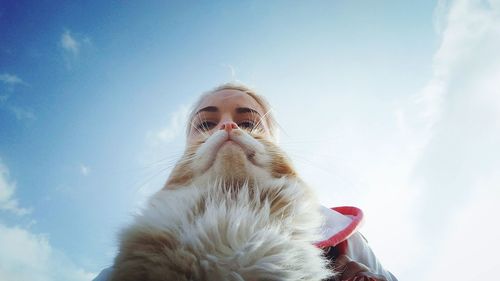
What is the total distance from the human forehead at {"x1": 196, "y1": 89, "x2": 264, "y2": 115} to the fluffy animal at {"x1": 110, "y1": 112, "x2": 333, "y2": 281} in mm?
613

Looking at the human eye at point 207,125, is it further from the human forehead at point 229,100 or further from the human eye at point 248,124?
the human eye at point 248,124

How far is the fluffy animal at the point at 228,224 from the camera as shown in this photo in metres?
1.04

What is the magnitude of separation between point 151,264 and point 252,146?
0.96 m

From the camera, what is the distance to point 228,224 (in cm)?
124

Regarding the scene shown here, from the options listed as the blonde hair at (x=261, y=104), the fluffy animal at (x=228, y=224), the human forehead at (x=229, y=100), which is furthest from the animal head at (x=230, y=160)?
the blonde hair at (x=261, y=104)

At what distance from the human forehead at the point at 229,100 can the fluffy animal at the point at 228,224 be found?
0.61m

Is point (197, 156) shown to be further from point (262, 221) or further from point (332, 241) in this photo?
point (332, 241)

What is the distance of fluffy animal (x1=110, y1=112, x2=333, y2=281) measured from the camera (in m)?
1.04

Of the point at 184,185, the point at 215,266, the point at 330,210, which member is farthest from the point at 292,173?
the point at 215,266

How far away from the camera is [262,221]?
1.33 metres

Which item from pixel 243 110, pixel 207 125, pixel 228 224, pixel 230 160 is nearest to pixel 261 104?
pixel 243 110

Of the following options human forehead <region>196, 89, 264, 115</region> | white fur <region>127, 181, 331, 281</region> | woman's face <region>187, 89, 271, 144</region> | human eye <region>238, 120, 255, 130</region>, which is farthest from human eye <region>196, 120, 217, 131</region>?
white fur <region>127, 181, 331, 281</region>

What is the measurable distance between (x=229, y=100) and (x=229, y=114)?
0.12 m

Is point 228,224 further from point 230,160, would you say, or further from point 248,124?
point 248,124
